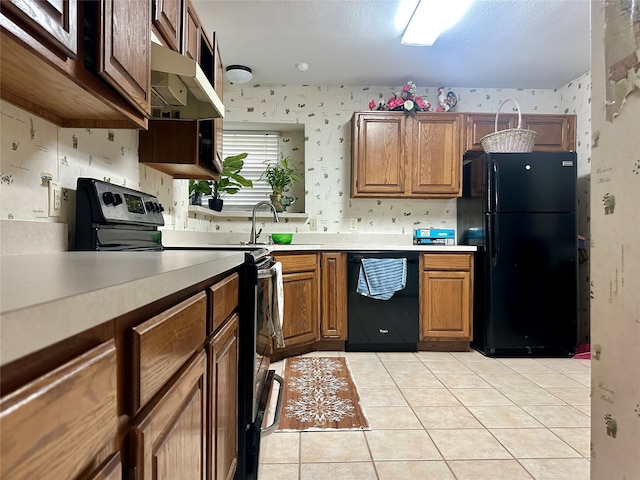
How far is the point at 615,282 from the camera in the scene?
1021mm

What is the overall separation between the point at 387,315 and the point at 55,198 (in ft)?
8.03

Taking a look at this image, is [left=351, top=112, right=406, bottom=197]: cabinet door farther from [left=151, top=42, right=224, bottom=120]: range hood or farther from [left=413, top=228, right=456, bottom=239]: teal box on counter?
[left=151, top=42, right=224, bottom=120]: range hood

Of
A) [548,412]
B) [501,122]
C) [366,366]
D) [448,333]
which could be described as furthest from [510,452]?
[501,122]

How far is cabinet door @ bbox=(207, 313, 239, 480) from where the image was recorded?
0.90 m

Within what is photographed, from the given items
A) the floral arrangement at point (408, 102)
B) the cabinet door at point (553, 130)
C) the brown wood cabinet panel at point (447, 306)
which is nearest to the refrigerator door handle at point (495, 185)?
the brown wood cabinet panel at point (447, 306)

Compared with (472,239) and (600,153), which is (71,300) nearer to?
(600,153)

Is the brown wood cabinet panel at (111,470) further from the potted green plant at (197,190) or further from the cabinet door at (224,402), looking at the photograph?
the potted green plant at (197,190)

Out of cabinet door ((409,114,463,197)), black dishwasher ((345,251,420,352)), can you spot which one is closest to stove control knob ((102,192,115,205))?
black dishwasher ((345,251,420,352))

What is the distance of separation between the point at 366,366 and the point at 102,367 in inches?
99.0

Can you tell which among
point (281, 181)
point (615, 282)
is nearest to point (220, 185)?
point (281, 181)

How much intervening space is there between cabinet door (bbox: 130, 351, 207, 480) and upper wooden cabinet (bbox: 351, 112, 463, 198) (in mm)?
2759

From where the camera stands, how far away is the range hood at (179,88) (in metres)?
1.28

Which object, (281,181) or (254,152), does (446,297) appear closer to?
(281,181)

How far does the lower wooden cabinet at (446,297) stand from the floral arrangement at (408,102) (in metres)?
1.28
